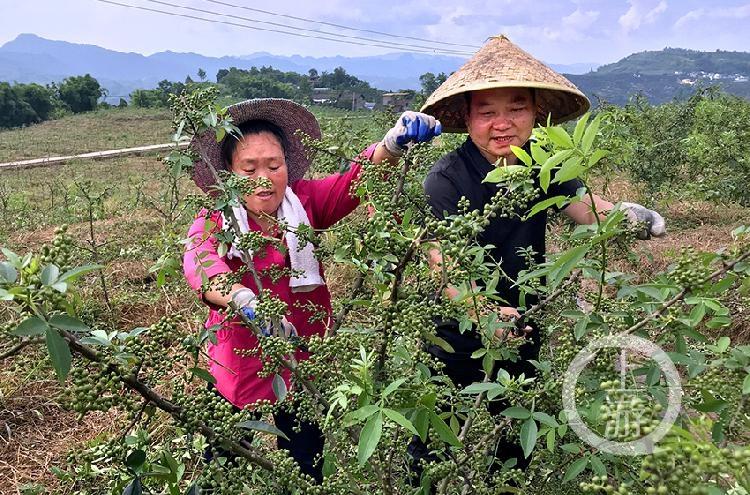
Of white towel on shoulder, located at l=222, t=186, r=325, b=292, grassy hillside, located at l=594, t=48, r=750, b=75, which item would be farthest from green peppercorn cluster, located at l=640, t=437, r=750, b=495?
grassy hillside, located at l=594, t=48, r=750, b=75

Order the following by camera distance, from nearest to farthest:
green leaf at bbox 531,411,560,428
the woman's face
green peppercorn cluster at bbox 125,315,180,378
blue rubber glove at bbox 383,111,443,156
→ green peppercorn cluster at bbox 125,315,180,378 → green leaf at bbox 531,411,560,428 → blue rubber glove at bbox 383,111,443,156 → the woman's face

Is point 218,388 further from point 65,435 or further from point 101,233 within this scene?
point 101,233

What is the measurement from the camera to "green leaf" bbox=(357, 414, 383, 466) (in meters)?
0.83

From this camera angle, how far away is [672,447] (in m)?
0.59

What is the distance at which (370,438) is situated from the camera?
0.85 m

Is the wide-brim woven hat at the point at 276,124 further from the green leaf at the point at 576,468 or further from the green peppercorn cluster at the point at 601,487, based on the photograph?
the green peppercorn cluster at the point at 601,487

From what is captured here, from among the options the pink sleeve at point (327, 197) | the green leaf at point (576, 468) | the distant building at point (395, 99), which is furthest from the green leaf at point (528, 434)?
the distant building at point (395, 99)

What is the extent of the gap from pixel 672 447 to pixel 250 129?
179 cm

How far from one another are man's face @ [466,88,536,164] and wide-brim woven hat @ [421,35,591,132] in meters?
0.07

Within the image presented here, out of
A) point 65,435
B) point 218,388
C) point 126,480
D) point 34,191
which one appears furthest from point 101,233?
point 34,191

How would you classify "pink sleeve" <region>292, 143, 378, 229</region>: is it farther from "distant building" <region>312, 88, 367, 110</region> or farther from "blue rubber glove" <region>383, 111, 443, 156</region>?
"distant building" <region>312, 88, 367, 110</region>

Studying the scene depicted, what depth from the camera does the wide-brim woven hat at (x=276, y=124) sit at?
2039 mm

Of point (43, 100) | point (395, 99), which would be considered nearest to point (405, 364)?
point (395, 99)

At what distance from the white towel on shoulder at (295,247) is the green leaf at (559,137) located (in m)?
1.08
